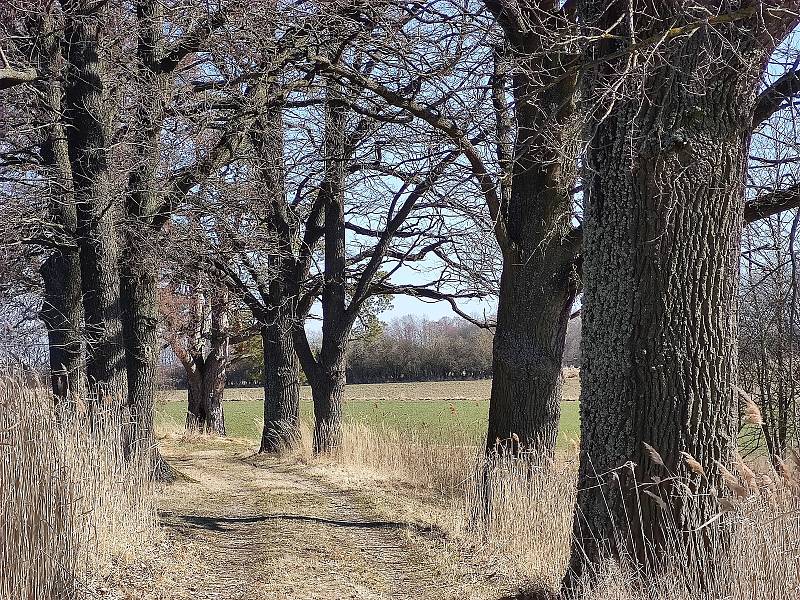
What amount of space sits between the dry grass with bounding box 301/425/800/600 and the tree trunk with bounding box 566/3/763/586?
274mm

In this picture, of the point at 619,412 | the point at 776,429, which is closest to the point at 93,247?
the point at 619,412

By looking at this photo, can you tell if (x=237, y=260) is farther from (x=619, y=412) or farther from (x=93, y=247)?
(x=619, y=412)

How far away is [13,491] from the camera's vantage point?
4.69 meters

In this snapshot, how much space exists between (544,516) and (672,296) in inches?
111

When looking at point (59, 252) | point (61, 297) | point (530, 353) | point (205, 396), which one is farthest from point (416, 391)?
point (530, 353)

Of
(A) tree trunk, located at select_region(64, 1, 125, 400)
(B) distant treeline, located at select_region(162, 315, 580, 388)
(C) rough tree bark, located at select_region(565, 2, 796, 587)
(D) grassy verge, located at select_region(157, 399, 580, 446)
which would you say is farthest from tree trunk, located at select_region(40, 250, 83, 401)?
(B) distant treeline, located at select_region(162, 315, 580, 388)

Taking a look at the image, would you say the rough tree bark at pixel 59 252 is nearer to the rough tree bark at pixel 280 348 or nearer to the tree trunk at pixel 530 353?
the rough tree bark at pixel 280 348

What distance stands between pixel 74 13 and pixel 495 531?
7.42 meters

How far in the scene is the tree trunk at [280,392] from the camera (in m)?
15.7

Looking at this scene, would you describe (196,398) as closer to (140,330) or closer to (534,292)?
(140,330)

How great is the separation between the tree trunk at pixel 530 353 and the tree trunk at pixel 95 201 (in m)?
4.83

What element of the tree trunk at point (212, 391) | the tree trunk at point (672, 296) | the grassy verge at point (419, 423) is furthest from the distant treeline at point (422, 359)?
the tree trunk at point (672, 296)

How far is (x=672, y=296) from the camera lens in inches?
179

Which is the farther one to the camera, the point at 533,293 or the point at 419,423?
the point at 419,423
